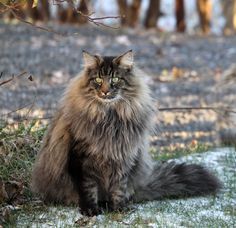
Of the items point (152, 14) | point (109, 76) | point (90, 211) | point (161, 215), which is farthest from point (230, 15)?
point (90, 211)

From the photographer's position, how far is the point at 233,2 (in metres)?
25.3

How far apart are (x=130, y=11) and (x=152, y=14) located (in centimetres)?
98

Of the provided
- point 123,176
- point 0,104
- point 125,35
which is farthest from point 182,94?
point 123,176

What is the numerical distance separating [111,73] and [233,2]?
21.2 metres

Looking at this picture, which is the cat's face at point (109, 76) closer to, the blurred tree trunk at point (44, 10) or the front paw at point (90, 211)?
the front paw at point (90, 211)

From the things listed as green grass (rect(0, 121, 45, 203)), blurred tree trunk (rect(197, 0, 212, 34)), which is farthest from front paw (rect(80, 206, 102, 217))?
blurred tree trunk (rect(197, 0, 212, 34))

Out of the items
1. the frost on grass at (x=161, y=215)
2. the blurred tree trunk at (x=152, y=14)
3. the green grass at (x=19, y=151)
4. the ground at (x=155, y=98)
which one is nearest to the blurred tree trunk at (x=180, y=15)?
the blurred tree trunk at (x=152, y=14)

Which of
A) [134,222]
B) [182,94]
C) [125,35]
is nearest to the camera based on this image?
[134,222]

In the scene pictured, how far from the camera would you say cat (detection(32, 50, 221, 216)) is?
203 inches

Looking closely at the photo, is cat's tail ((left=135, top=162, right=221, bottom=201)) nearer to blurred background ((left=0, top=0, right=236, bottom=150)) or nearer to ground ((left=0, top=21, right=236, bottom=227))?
ground ((left=0, top=21, right=236, bottom=227))

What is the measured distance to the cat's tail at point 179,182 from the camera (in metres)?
5.74

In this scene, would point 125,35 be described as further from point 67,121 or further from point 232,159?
point 67,121

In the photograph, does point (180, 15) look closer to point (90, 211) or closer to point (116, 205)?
point (116, 205)

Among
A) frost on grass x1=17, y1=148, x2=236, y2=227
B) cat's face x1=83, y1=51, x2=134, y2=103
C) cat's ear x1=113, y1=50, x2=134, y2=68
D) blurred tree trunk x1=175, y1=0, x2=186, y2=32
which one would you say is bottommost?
frost on grass x1=17, y1=148, x2=236, y2=227
